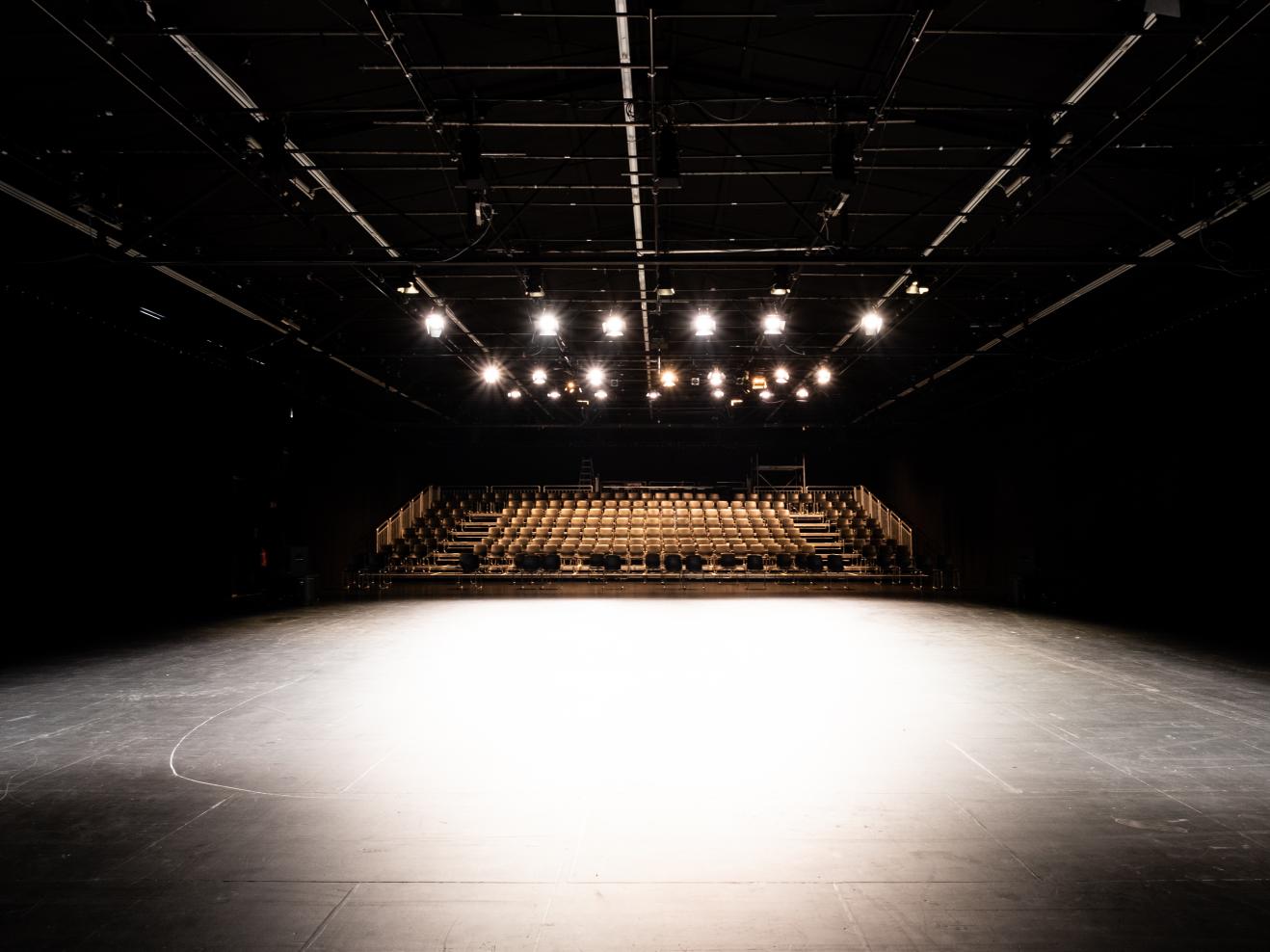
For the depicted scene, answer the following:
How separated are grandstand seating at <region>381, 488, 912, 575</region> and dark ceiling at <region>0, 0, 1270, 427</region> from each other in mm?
6620

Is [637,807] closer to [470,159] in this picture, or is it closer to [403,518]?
[470,159]

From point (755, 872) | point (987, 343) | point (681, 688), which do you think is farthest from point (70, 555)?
point (987, 343)

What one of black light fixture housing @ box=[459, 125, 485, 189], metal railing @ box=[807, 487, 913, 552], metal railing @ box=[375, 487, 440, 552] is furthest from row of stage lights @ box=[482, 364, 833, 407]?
black light fixture housing @ box=[459, 125, 485, 189]

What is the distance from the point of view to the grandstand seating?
1621cm

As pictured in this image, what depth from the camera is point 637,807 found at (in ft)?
10.8

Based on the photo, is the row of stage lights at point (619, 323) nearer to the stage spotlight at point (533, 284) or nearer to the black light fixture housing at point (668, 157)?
the stage spotlight at point (533, 284)

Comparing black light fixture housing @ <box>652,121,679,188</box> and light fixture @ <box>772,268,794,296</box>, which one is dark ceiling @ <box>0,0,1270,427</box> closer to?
black light fixture housing @ <box>652,121,679,188</box>

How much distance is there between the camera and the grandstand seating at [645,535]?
1621 centimetres

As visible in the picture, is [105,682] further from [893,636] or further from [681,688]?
[893,636]

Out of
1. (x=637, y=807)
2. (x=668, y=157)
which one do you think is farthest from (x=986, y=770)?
(x=668, y=157)

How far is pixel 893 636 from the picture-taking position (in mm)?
8516

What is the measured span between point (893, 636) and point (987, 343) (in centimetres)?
664

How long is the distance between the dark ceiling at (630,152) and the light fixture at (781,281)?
0.65 m

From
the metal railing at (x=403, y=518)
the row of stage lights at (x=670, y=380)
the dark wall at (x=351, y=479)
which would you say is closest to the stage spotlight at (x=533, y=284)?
the row of stage lights at (x=670, y=380)
